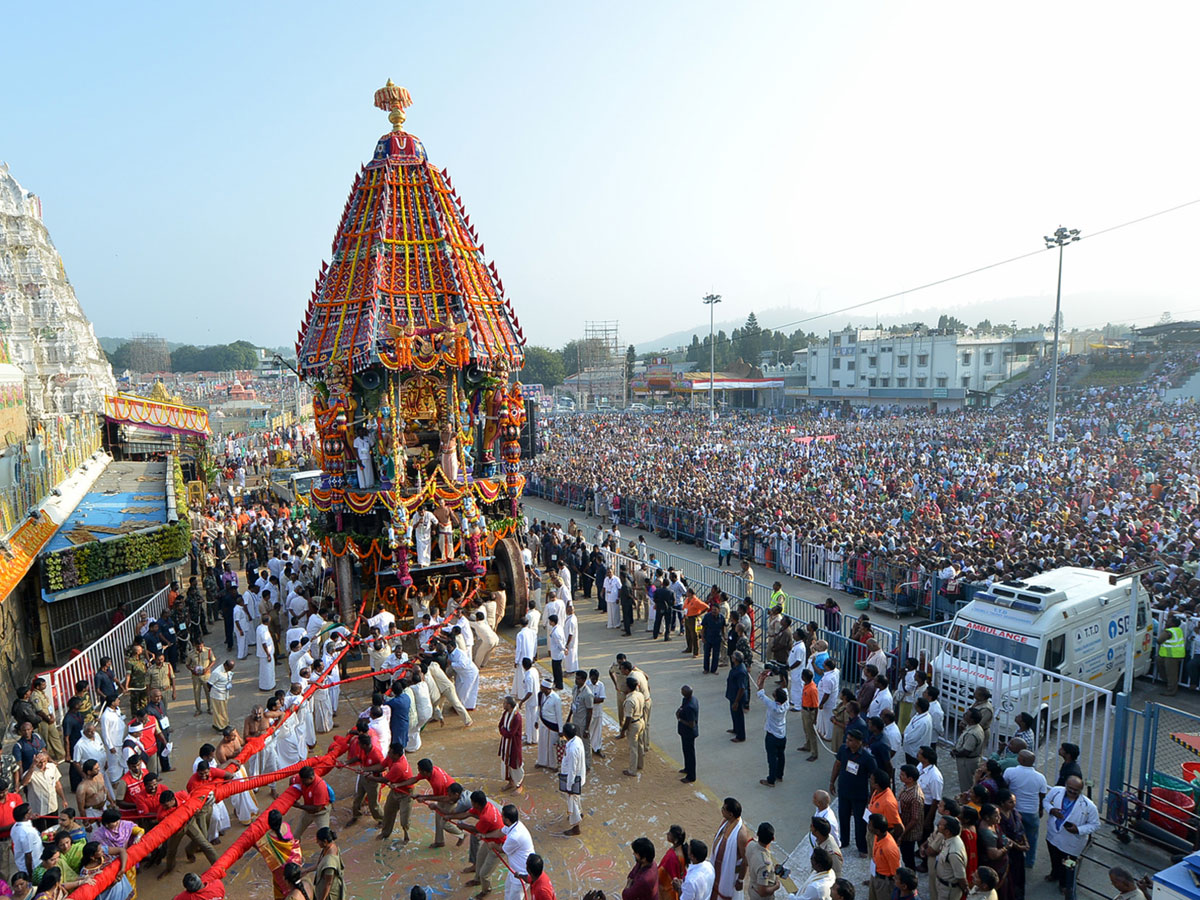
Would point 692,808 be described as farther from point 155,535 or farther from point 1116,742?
point 155,535

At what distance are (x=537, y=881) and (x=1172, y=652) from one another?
10354 millimetres

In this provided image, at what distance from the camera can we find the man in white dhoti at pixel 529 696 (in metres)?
9.81

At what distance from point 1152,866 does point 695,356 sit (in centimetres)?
10234

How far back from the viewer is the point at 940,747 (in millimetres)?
9672

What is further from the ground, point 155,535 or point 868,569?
point 155,535

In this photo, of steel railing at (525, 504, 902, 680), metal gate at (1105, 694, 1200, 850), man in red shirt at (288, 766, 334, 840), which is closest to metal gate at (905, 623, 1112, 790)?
metal gate at (1105, 694, 1200, 850)

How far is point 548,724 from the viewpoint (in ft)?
30.6

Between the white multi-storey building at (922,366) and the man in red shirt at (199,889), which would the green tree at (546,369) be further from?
the man in red shirt at (199,889)

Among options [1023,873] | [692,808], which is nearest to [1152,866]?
[1023,873]

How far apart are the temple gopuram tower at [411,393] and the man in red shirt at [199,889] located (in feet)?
25.0

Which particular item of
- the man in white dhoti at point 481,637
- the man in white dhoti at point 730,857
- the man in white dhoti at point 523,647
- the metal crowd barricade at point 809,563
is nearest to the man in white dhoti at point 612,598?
the man in white dhoti at point 481,637

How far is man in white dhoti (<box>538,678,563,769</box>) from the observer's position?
918 cm

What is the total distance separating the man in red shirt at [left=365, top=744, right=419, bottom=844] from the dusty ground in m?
0.25

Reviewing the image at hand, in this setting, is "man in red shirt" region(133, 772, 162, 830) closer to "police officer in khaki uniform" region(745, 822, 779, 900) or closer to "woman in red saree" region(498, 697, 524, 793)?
"woman in red saree" region(498, 697, 524, 793)
